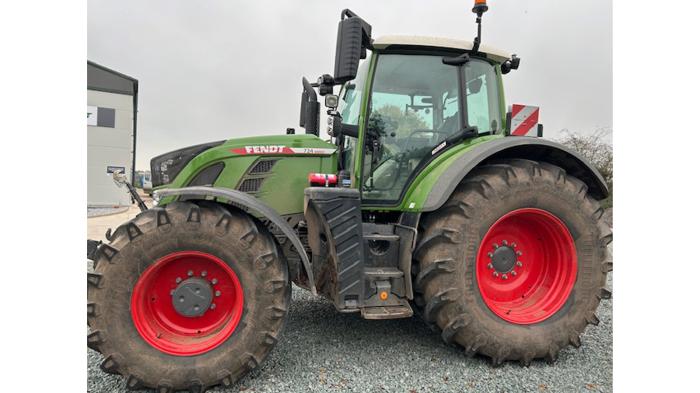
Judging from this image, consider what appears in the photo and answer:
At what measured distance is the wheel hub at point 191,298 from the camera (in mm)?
2324

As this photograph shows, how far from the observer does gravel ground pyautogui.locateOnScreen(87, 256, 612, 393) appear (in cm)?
234

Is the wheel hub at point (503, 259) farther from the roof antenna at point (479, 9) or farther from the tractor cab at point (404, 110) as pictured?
the roof antenna at point (479, 9)

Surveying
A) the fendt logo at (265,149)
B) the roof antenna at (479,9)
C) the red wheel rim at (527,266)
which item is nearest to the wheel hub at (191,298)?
the fendt logo at (265,149)

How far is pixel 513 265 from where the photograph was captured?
285 centimetres

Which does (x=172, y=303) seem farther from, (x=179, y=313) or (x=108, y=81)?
(x=108, y=81)

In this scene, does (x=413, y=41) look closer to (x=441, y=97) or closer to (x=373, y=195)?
(x=441, y=97)

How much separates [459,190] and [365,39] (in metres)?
1.29

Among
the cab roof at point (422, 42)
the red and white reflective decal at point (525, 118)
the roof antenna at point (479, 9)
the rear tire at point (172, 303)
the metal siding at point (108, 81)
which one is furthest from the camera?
the metal siding at point (108, 81)

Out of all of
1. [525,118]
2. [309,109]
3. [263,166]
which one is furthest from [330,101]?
[525,118]

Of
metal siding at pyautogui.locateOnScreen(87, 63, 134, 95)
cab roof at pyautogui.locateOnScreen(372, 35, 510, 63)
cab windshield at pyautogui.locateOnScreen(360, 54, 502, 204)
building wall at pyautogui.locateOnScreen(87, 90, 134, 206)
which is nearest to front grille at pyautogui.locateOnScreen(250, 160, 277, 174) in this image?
cab windshield at pyautogui.locateOnScreen(360, 54, 502, 204)

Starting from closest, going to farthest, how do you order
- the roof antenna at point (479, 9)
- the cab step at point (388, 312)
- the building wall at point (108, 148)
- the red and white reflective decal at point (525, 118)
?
the cab step at point (388, 312) < the roof antenna at point (479, 9) < the red and white reflective decal at point (525, 118) < the building wall at point (108, 148)

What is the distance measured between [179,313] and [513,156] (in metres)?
2.67

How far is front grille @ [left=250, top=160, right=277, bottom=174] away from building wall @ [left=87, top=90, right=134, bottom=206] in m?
13.8

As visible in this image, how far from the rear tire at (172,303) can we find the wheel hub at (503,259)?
→ 1557 millimetres
